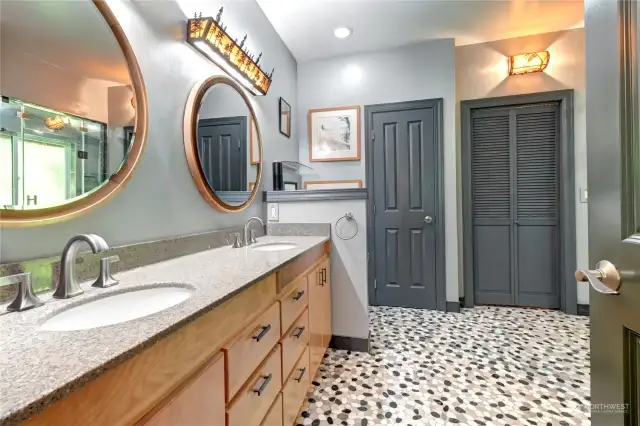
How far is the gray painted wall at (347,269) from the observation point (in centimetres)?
214

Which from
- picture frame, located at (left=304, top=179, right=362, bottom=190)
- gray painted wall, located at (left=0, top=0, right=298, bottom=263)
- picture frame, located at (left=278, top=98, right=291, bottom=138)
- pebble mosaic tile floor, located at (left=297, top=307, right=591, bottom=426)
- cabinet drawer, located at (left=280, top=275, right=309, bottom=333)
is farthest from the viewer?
picture frame, located at (left=304, top=179, right=362, bottom=190)

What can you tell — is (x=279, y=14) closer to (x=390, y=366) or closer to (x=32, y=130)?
(x=32, y=130)

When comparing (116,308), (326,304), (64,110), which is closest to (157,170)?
(64,110)

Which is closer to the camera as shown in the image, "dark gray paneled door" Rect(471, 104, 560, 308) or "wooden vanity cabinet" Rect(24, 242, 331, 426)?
"wooden vanity cabinet" Rect(24, 242, 331, 426)

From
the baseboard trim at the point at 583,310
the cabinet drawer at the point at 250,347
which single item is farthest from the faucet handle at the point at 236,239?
the baseboard trim at the point at 583,310

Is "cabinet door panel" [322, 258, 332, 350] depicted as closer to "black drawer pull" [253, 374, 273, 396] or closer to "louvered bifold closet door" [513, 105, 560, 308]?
"black drawer pull" [253, 374, 273, 396]

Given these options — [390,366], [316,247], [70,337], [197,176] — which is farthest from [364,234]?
[70,337]

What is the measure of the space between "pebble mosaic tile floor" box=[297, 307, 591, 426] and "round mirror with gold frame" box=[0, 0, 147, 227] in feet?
4.77

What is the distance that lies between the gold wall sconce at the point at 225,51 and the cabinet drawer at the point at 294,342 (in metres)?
1.56

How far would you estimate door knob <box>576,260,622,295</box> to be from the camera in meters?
0.62

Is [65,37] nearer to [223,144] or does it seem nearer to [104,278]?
[104,278]

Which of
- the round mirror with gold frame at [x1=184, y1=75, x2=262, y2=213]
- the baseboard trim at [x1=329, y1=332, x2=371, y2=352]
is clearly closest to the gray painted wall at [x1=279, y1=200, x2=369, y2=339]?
the baseboard trim at [x1=329, y1=332, x2=371, y2=352]

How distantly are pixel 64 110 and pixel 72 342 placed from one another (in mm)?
782

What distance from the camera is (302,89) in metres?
3.33
